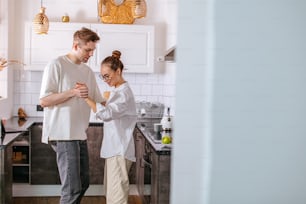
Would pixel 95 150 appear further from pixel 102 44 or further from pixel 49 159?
pixel 102 44

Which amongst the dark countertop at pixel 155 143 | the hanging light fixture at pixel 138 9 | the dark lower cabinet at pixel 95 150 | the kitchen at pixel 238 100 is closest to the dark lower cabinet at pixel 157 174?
the dark countertop at pixel 155 143

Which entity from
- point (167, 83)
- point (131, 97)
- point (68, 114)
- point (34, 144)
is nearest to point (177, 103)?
point (68, 114)

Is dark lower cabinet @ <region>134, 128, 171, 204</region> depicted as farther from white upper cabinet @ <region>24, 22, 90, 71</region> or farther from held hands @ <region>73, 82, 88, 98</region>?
white upper cabinet @ <region>24, 22, 90, 71</region>

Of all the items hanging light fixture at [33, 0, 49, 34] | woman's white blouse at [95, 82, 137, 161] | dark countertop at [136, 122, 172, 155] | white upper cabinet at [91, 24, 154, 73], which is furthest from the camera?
white upper cabinet at [91, 24, 154, 73]

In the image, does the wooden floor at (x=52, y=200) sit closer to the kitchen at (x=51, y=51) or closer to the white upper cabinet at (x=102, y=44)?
the kitchen at (x=51, y=51)

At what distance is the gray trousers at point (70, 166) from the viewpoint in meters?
2.04

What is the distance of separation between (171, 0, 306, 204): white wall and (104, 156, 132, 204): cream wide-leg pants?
1709mm

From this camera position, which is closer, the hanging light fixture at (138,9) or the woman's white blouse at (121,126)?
the woman's white blouse at (121,126)

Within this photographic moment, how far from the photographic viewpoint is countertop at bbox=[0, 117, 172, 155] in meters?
2.16

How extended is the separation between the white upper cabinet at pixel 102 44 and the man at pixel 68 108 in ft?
4.55

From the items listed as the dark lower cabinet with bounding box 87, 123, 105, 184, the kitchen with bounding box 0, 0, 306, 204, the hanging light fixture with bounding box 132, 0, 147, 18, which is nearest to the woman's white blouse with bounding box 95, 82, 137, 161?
the dark lower cabinet with bounding box 87, 123, 105, 184

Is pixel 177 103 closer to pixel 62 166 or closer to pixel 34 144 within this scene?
pixel 62 166

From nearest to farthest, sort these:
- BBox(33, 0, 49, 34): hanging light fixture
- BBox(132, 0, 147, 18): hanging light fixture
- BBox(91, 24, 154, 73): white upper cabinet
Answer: BBox(33, 0, 49, 34): hanging light fixture, BBox(132, 0, 147, 18): hanging light fixture, BBox(91, 24, 154, 73): white upper cabinet

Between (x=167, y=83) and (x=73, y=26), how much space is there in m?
0.92
